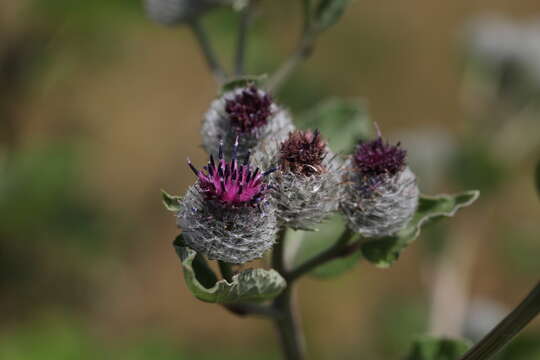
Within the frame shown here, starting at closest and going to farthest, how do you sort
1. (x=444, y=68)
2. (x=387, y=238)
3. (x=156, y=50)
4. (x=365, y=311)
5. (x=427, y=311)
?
(x=387, y=238)
(x=427, y=311)
(x=365, y=311)
(x=156, y=50)
(x=444, y=68)

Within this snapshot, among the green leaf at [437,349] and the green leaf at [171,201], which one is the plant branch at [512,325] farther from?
the green leaf at [171,201]

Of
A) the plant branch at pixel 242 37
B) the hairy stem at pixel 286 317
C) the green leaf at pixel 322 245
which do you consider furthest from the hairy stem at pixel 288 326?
the plant branch at pixel 242 37

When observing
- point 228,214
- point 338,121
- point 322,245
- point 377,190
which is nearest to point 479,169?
A: point 338,121

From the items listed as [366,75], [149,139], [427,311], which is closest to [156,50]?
[149,139]

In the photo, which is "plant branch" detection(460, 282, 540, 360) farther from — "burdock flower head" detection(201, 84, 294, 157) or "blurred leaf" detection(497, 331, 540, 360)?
"blurred leaf" detection(497, 331, 540, 360)

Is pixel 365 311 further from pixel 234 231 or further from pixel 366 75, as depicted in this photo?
Answer: pixel 234 231

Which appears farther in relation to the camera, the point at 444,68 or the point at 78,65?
the point at 444,68

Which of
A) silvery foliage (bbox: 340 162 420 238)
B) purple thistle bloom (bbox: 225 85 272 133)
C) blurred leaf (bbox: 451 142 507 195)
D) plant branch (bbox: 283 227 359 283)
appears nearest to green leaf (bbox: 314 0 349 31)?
purple thistle bloom (bbox: 225 85 272 133)
